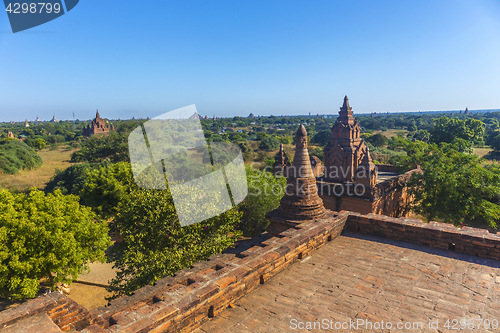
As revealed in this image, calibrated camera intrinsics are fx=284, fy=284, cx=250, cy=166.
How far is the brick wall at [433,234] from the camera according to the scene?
671 centimetres

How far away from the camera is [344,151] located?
796 inches

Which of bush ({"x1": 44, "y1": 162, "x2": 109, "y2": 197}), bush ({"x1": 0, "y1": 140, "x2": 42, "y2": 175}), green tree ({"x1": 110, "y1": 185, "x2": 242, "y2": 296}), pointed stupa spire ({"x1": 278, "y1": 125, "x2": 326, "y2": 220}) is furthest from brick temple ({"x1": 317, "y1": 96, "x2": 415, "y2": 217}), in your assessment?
bush ({"x1": 0, "y1": 140, "x2": 42, "y2": 175})

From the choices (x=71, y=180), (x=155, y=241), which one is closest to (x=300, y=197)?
(x=155, y=241)

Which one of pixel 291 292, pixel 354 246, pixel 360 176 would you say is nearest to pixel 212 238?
pixel 354 246

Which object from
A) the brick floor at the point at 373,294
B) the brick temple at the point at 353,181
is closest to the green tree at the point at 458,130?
the brick temple at the point at 353,181

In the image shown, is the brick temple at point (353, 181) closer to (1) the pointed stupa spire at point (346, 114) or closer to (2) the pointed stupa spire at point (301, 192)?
(1) the pointed stupa spire at point (346, 114)

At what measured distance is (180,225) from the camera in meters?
10.4

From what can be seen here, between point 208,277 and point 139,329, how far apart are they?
59.6 inches

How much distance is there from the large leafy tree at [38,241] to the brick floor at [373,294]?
10054mm

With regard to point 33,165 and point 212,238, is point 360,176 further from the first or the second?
point 33,165

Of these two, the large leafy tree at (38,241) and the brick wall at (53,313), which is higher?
the brick wall at (53,313)

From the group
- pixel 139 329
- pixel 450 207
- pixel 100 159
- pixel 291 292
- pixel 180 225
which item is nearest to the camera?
pixel 139 329

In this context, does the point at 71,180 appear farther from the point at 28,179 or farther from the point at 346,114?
the point at 346,114

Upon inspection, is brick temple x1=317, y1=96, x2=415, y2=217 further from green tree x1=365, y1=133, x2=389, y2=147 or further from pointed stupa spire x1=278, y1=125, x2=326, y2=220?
green tree x1=365, y1=133, x2=389, y2=147
